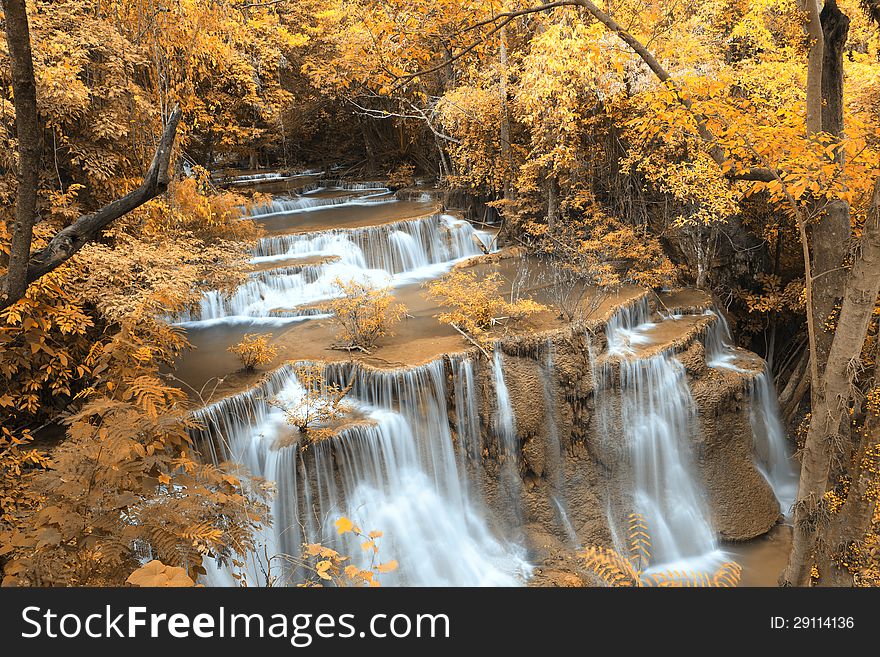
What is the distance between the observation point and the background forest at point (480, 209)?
4.01 meters

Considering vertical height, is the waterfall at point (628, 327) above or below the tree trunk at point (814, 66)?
below

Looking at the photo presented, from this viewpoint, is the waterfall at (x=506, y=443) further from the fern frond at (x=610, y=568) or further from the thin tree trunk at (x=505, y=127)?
the thin tree trunk at (x=505, y=127)

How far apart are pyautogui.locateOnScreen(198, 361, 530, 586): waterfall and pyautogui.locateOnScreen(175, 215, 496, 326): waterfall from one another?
2.70 meters

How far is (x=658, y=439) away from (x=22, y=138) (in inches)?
357

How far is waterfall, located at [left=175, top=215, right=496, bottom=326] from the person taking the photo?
10.5 meters

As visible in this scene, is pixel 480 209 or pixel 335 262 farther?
pixel 480 209

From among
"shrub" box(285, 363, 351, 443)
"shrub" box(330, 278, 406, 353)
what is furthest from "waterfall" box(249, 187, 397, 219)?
"shrub" box(285, 363, 351, 443)

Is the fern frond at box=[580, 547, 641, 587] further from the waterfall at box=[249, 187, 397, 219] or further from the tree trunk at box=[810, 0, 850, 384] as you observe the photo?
the waterfall at box=[249, 187, 397, 219]

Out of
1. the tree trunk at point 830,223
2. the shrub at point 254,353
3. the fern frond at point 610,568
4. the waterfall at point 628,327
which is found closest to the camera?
the tree trunk at point 830,223

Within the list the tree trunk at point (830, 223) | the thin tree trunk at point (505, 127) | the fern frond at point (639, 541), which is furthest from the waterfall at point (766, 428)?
the thin tree trunk at point (505, 127)

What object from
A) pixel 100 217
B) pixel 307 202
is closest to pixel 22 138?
pixel 100 217

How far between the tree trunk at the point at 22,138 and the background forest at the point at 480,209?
0.02 meters

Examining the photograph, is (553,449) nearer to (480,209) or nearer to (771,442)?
(771,442)

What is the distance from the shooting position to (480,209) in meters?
15.7
